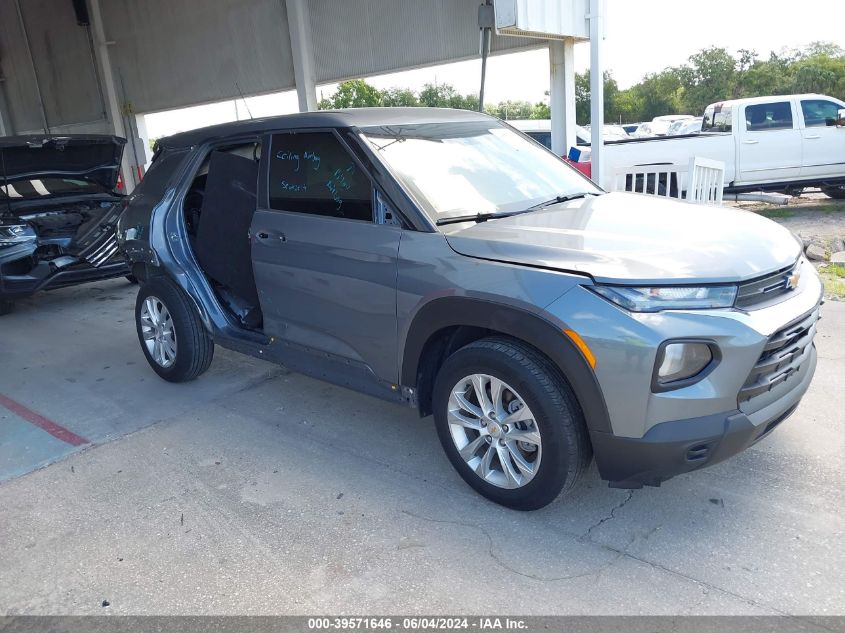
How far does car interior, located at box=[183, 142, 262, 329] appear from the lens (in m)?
4.74

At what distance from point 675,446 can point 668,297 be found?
58cm

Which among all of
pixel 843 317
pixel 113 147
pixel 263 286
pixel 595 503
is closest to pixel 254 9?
pixel 113 147

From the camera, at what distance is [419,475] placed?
3.56 m

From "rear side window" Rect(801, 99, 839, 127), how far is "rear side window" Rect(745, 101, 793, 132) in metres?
0.30

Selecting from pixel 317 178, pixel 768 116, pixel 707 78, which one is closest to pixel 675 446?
pixel 317 178

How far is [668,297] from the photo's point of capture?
2596mm

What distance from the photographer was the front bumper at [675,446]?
102 inches

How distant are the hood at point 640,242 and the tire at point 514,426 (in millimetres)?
441

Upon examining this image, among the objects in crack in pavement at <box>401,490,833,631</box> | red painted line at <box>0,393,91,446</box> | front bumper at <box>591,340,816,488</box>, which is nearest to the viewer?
crack in pavement at <box>401,490,833,631</box>

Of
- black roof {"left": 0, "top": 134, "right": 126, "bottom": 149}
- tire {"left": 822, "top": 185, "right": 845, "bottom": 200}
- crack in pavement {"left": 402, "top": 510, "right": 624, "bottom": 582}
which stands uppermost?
black roof {"left": 0, "top": 134, "right": 126, "bottom": 149}

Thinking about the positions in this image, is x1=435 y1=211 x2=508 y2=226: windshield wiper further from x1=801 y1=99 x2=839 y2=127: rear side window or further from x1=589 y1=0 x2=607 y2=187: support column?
x1=801 y1=99 x2=839 y2=127: rear side window

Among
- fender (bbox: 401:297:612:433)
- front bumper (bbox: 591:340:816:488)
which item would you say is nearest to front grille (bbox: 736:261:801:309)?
front bumper (bbox: 591:340:816:488)

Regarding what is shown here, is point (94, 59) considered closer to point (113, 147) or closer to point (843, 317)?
point (113, 147)

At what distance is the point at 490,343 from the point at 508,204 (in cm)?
98
